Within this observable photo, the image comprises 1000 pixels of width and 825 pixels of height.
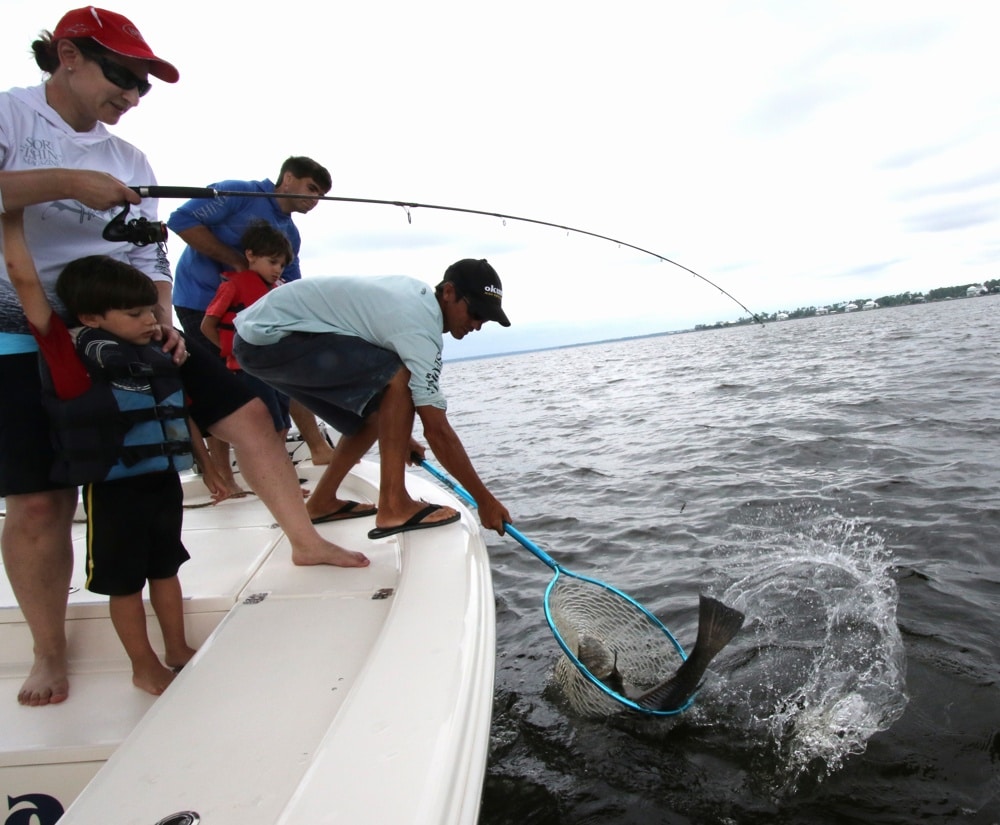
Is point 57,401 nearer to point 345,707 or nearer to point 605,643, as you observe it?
point 345,707

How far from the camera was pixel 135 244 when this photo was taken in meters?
2.04

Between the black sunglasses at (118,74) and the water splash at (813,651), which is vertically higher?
the black sunglasses at (118,74)

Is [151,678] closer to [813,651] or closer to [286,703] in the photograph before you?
[286,703]

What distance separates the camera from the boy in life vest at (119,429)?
1.64 metres

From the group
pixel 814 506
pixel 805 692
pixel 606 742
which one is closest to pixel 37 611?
pixel 606 742

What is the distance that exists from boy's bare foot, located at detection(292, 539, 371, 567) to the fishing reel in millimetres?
1128

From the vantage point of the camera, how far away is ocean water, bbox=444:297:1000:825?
6.44ft

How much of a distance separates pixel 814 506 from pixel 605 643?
8.55ft

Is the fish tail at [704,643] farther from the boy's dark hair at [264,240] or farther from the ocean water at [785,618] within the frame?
the boy's dark hair at [264,240]

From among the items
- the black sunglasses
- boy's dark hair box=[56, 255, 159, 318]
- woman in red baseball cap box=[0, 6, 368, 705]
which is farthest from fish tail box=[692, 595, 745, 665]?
the black sunglasses

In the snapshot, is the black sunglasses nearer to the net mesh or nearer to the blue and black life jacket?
the blue and black life jacket

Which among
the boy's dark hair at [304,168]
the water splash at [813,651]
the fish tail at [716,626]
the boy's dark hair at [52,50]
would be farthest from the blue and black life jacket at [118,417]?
the water splash at [813,651]

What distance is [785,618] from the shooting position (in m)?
2.96

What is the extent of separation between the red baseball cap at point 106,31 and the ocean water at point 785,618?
249 centimetres
